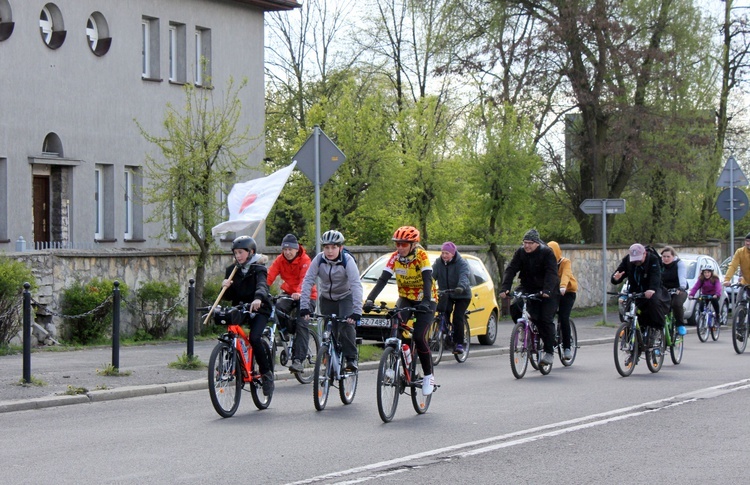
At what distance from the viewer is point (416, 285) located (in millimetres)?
11938

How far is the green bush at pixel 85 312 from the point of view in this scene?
19.7 metres

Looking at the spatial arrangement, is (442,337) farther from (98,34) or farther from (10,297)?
(98,34)

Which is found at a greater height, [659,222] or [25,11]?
[25,11]

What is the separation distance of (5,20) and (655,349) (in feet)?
53.1

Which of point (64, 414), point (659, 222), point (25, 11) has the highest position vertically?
point (25, 11)

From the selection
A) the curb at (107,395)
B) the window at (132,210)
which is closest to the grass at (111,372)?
the curb at (107,395)

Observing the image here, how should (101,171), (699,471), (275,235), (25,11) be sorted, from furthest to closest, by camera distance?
(275,235), (101,171), (25,11), (699,471)

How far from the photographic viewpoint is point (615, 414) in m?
11.5

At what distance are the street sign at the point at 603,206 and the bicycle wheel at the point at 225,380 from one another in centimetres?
1612

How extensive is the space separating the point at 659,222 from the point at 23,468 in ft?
119

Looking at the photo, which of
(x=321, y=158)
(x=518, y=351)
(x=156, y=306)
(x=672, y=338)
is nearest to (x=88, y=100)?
(x=156, y=306)

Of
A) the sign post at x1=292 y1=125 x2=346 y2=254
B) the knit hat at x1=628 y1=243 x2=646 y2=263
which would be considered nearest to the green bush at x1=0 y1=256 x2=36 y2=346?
the sign post at x1=292 y1=125 x2=346 y2=254

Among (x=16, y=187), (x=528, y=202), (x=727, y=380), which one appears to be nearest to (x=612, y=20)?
(x=528, y=202)

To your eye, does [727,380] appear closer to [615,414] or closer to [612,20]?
[615,414]
